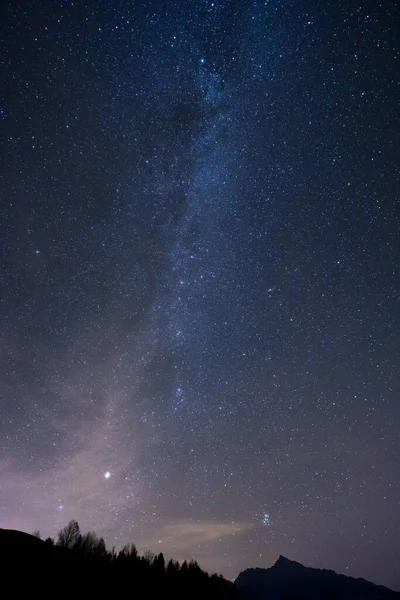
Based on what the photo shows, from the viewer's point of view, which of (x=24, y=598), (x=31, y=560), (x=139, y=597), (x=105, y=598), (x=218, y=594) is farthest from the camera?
(x=218, y=594)

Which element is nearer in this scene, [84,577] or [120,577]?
[84,577]

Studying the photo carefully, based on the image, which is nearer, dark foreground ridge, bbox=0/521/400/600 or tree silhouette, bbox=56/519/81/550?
dark foreground ridge, bbox=0/521/400/600

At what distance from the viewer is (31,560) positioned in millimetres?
27547

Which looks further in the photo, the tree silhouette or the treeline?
the tree silhouette

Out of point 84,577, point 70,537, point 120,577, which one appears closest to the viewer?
point 84,577

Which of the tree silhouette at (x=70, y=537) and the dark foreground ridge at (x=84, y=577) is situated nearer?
the dark foreground ridge at (x=84, y=577)

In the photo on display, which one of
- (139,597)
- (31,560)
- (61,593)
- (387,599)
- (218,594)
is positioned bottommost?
(387,599)

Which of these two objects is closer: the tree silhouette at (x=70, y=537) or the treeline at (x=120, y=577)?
the treeline at (x=120, y=577)

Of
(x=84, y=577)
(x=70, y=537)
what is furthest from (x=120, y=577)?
(x=70, y=537)

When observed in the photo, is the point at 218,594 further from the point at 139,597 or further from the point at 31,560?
the point at 31,560

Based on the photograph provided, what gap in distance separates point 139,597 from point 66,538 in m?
41.4

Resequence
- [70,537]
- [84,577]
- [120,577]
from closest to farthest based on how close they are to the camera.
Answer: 1. [84,577]
2. [120,577]
3. [70,537]

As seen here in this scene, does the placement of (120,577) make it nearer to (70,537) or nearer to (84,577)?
(84,577)

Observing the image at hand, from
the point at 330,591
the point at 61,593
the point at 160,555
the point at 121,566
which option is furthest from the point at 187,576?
the point at 330,591
